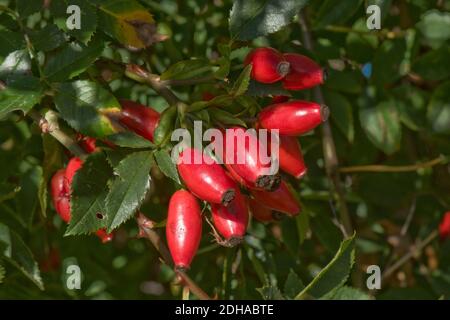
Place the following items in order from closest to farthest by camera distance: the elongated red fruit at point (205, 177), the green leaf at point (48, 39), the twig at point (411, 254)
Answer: the elongated red fruit at point (205, 177) < the green leaf at point (48, 39) < the twig at point (411, 254)

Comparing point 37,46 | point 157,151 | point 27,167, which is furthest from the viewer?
point 27,167

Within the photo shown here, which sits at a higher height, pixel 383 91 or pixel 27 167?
pixel 383 91

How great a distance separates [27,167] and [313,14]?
83 cm

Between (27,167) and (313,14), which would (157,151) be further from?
(313,14)

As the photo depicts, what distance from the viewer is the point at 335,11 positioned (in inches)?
86.3

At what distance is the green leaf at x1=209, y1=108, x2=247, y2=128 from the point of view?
172 cm

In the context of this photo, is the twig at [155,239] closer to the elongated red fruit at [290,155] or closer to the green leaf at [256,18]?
the elongated red fruit at [290,155]

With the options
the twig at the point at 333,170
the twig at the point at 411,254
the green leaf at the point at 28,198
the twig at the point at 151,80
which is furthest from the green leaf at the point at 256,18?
the twig at the point at 411,254

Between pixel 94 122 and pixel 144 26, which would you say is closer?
pixel 94 122

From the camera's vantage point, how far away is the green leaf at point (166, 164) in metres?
1.72

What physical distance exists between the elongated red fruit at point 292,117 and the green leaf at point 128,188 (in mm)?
243

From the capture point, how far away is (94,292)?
7.72 ft
